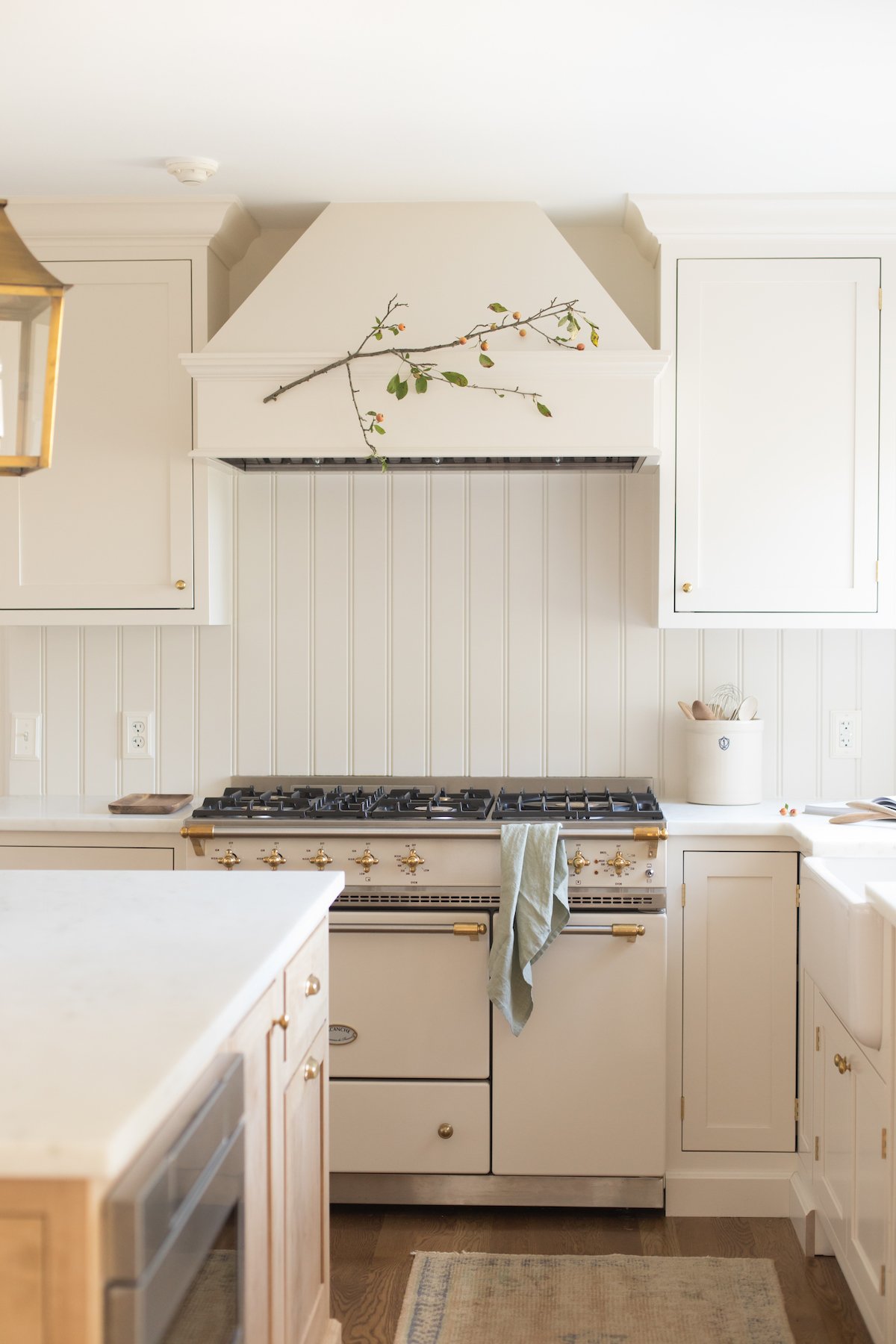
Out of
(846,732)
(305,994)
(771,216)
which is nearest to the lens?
(305,994)

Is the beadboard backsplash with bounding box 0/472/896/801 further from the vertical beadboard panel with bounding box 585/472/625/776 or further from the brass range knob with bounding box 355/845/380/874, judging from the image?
the brass range knob with bounding box 355/845/380/874

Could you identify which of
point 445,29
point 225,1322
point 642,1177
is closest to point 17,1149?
point 225,1322

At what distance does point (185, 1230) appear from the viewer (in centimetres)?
118

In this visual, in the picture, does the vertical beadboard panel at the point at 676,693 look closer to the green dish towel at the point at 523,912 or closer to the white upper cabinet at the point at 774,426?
the white upper cabinet at the point at 774,426

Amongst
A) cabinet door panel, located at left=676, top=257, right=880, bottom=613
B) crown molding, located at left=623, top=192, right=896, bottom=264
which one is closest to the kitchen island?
cabinet door panel, located at left=676, top=257, right=880, bottom=613

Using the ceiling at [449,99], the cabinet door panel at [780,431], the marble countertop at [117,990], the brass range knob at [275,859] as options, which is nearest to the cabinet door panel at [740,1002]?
the cabinet door panel at [780,431]

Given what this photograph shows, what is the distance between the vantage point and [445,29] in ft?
6.87

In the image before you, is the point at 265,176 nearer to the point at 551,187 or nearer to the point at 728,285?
the point at 551,187

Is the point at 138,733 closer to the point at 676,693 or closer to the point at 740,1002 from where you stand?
the point at 676,693

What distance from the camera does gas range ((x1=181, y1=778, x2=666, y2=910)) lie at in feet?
9.02

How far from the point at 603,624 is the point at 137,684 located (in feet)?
4.43

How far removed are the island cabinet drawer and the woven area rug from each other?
2.80 ft

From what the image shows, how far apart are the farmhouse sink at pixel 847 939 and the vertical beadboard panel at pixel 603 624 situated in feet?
2.29

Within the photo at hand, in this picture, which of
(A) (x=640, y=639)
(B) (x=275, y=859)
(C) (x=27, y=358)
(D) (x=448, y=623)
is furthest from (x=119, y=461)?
(C) (x=27, y=358)
